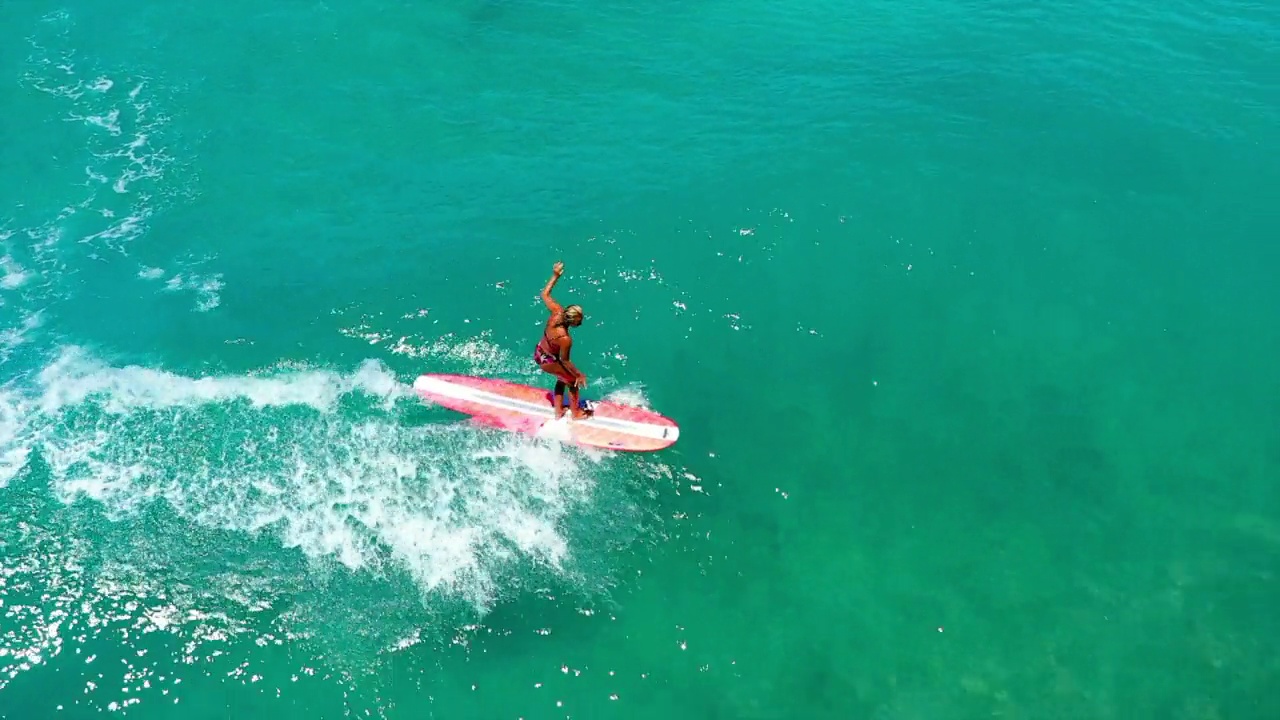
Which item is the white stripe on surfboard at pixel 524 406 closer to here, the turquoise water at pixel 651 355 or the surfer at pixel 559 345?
the turquoise water at pixel 651 355

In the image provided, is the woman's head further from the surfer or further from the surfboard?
the surfboard

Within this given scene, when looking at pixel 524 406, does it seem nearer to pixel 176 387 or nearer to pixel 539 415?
pixel 539 415

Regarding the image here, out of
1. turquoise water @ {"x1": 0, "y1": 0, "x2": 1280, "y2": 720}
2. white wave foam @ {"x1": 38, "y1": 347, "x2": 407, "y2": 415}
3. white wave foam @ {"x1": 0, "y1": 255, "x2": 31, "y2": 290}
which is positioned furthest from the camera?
white wave foam @ {"x1": 0, "y1": 255, "x2": 31, "y2": 290}

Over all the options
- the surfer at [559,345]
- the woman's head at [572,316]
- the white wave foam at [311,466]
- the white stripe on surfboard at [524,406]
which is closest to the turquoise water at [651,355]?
the white wave foam at [311,466]

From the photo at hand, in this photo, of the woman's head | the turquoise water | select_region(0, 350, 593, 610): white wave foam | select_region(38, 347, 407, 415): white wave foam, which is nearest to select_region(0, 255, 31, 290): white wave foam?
the turquoise water

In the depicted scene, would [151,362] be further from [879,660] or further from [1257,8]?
[1257,8]

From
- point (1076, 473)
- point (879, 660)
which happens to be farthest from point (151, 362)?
point (1076, 473)

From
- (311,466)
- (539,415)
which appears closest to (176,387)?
(311,466)
